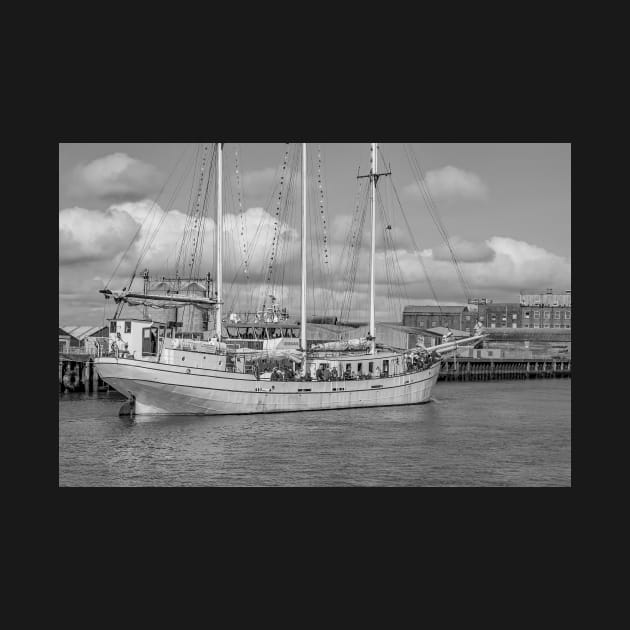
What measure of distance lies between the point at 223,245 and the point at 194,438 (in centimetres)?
844

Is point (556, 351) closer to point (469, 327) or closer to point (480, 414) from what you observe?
point (469, 327)

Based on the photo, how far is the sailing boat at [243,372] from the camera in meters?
30.3

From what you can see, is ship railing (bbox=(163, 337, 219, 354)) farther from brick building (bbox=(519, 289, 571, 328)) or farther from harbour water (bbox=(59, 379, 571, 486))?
brick building (bbox=(519, 289, 571, 328))

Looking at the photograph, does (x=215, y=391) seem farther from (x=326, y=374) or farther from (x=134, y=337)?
(x=326, y=374)

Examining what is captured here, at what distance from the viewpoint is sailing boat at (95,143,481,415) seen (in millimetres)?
30281

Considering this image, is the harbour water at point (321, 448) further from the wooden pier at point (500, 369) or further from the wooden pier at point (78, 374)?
the wooden pier at point (500, 369)

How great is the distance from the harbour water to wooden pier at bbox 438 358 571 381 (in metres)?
32.3

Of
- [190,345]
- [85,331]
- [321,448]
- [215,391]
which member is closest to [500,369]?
[85,331]

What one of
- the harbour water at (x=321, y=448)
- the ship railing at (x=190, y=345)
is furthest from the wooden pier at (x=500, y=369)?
the ship railing at (x=190, y=345)

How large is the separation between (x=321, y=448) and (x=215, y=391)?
9103 mm

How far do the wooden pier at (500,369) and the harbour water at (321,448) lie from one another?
1273 inches

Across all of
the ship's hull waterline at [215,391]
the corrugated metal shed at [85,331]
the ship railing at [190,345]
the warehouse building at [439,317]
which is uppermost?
the warehouse building at [439,317]

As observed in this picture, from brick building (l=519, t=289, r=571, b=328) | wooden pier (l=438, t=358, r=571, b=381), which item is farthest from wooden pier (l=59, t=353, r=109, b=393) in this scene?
brick building (l=519, t=289, r=571, b=328)

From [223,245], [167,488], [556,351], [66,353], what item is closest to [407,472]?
[167,488]
